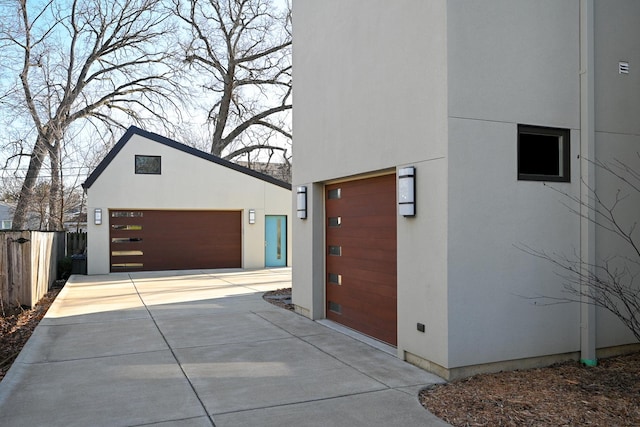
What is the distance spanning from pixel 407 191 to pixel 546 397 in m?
2.38

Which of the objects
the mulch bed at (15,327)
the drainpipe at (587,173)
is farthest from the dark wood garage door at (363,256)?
the mulch bed at (15,327)

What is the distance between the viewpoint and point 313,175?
8.38 meters

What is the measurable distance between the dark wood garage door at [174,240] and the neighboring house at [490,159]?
39.9 feet

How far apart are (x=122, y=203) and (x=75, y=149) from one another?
950 cm

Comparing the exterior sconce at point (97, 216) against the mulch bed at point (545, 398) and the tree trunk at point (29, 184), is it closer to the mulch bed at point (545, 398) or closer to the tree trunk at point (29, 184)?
the tree trunk at point (29, 184)

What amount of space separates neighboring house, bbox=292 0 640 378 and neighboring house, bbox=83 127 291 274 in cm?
1200

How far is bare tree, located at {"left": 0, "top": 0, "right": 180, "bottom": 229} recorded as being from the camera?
73.6 feet

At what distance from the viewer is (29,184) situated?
22.7 metres

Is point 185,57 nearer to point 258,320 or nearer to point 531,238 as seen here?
point 258,320

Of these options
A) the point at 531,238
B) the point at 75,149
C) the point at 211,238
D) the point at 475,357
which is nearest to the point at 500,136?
the point at 531,238

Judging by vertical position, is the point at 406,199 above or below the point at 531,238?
above

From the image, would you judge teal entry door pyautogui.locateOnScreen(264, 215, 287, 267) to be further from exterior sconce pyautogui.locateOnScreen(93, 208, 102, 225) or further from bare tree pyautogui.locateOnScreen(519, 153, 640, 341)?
bare tree pyautogui.locateOnScreen(519, 153, 640, 341)

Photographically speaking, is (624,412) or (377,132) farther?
(377,132)

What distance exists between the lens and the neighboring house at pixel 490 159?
17.1ft
